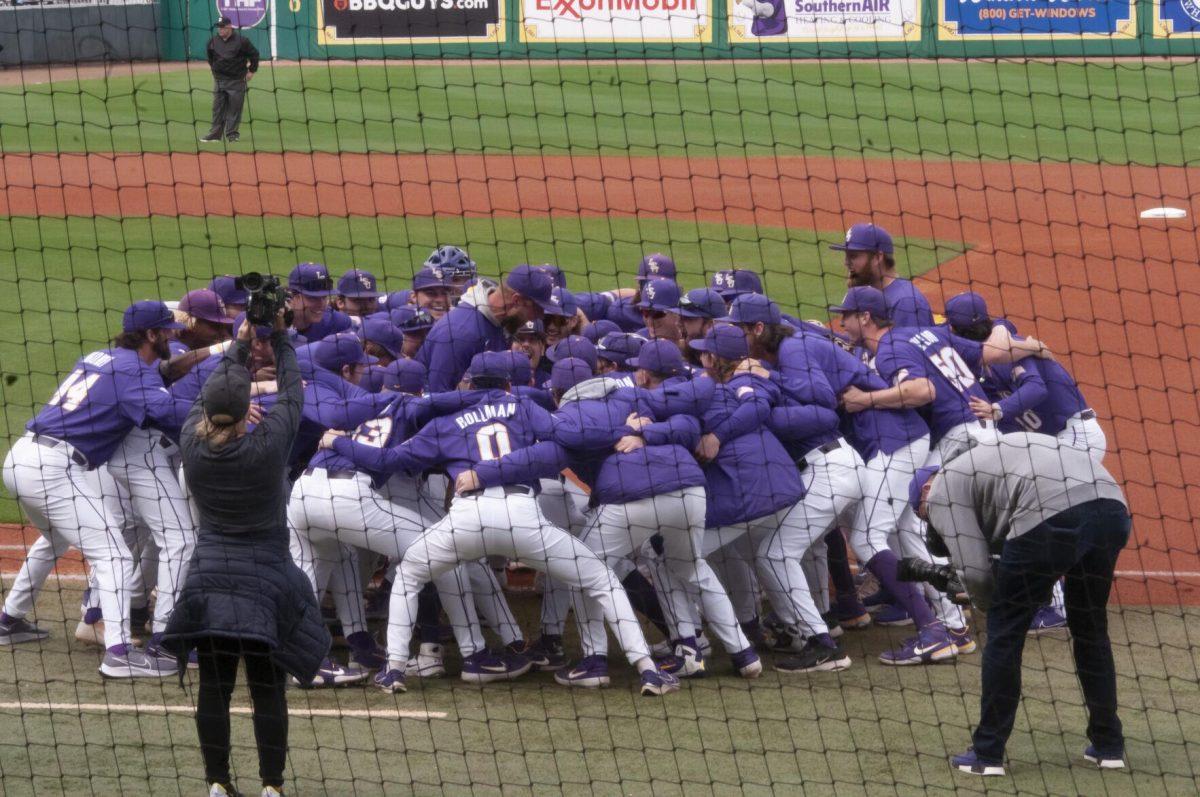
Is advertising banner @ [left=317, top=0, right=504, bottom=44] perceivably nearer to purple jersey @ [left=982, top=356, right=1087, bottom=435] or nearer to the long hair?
purple jersey @ [left=982, top=356, right=1087, bottom=435]

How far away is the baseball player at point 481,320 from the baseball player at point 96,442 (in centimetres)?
121

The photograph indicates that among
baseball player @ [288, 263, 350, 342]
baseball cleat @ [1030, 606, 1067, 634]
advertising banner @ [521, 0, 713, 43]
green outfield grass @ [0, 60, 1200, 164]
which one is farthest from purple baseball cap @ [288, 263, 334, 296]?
advertising banner @ [521, 0, 713, 43]

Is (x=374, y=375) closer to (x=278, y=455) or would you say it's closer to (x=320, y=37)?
(x=278, y=455)

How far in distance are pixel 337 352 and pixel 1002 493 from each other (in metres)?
3.03

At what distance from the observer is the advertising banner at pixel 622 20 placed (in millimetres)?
24688

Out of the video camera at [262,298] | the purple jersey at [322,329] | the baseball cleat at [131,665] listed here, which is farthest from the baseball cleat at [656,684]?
the purple jersey at [322,329]

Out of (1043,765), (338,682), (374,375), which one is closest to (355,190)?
(374,375)

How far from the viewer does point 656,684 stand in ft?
21.6

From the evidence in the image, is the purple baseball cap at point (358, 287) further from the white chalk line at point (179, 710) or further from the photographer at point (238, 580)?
the photographer at point (238, 580)

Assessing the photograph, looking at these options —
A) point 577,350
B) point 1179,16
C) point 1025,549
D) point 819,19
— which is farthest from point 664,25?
point 1025,549

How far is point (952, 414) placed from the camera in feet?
25.0

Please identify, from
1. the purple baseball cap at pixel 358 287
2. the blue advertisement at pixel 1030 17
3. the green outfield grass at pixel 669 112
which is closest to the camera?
the purple baseball cap at pixel 358 287

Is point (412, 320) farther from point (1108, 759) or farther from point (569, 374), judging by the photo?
point (1108, 759)

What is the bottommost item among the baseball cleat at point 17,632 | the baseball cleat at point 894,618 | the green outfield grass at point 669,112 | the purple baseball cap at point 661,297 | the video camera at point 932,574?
the baseball cleat at point 894,618
